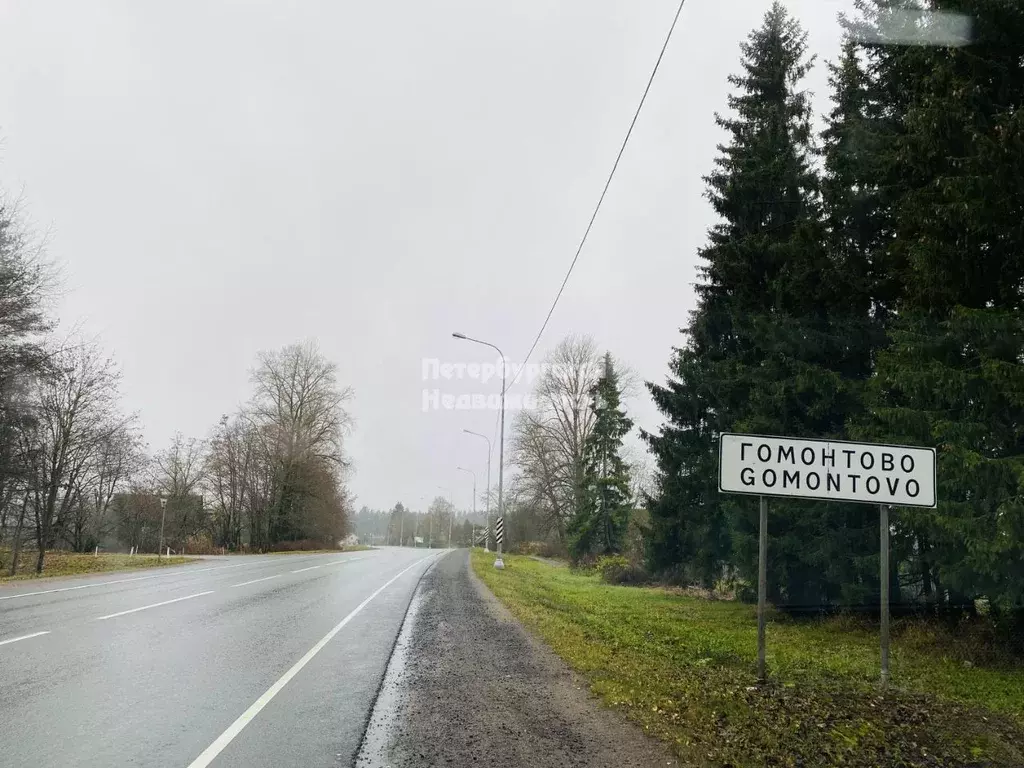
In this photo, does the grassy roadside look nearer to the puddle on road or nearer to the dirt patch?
the dirt patch

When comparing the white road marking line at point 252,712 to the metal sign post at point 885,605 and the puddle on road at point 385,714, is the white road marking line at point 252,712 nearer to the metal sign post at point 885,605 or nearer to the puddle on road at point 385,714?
the puddle on road at point 385,714

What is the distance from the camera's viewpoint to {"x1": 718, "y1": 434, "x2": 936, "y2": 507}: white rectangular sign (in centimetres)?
689

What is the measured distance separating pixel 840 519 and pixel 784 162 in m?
8.87

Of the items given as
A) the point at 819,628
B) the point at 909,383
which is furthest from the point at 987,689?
the point at 819,628

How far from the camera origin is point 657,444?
774 inches

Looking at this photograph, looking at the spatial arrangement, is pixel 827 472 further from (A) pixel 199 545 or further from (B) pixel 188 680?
(A) pixel 199 545

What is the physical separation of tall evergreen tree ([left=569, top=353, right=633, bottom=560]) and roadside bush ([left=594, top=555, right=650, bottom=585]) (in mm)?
8077

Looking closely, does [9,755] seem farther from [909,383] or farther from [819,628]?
[819,628]

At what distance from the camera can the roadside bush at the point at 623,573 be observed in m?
25.9

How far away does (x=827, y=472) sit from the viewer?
697cm

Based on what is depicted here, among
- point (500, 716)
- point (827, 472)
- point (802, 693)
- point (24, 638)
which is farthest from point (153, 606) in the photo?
point (827, 472)

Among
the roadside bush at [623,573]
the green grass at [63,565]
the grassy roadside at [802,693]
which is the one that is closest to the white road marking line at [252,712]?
the grassy roadside at [802,693]

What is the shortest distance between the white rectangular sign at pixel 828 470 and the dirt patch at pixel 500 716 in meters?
2.73

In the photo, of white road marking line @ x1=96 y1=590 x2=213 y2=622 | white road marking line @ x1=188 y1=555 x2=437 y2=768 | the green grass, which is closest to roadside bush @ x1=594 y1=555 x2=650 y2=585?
white road marking line @ x1=96 y1=590 x2=213 y2=622
